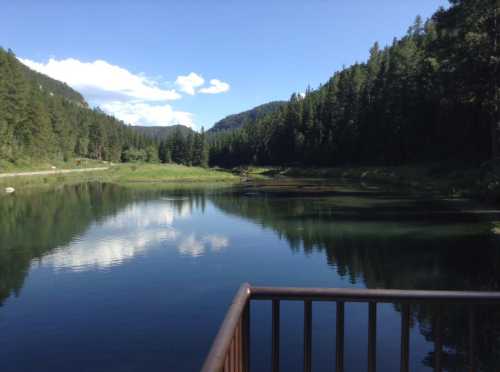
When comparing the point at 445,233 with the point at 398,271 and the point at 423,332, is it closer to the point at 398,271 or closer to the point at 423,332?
the point at 398,271

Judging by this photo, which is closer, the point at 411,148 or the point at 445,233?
the point at 445,233

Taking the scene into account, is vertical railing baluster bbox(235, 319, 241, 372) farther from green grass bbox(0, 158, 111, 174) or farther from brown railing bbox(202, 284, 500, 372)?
green grass bbox(0, 158, 111, 174)

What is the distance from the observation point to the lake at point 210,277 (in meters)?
11.1

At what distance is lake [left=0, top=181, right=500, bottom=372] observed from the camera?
1111cm

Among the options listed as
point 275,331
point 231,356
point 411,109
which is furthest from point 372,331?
point 411,109

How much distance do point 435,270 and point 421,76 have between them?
2578 inches

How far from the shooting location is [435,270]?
17.2m

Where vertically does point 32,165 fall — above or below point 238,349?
above

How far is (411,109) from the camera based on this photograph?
Answer: 7638 centimetres

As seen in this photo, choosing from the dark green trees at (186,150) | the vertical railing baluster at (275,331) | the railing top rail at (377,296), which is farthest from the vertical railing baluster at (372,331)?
the dark green trees at (186,150)

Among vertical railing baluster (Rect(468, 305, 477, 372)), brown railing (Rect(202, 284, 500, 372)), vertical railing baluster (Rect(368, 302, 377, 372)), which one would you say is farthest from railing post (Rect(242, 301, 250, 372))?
vertical railing baluster (Rect(468, 305, 477, 372))

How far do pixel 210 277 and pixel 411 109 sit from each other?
68.6 meters

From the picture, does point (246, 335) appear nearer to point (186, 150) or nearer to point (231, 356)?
point (231, 356)

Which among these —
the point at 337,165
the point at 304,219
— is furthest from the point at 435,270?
the point at 337,165
